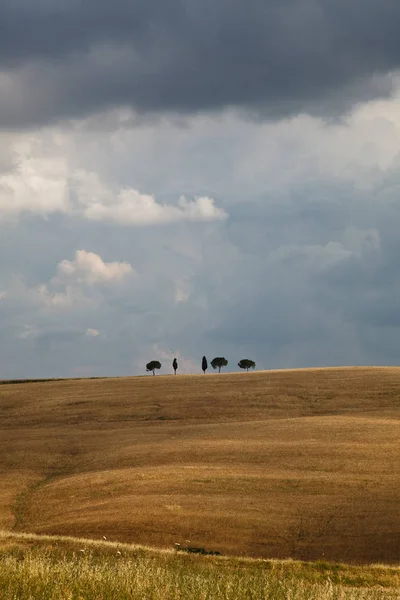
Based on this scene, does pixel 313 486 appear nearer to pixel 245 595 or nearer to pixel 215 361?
pixel 245 595

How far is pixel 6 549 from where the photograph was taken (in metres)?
28.2

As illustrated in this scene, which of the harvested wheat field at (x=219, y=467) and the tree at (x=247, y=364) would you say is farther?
the tree at (x=247, y=364)

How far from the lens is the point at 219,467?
1890 inches

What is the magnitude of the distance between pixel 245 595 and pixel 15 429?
5708cm

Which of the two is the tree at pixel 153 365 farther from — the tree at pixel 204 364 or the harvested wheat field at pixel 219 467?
the harvested wheat field at pixel 219 467

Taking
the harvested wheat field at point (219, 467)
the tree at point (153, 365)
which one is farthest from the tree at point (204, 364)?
the harvested wheat field at point (219, 467)

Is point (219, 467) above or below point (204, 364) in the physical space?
below

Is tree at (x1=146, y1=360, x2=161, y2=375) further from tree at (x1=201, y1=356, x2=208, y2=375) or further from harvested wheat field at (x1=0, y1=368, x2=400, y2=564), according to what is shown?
harvested wheat field at (x1=0, y1=368, x2=400, y2=564)

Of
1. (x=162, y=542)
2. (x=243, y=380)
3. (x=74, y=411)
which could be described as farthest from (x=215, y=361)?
(x=162, y=542)

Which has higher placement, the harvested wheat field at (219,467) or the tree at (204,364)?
the tree at (204,364)

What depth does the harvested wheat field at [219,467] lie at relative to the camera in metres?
36.1

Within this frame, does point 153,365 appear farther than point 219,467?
Yes

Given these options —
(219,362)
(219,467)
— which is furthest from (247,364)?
(219,467)

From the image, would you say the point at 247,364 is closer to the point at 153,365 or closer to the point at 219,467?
the point at 153,365
